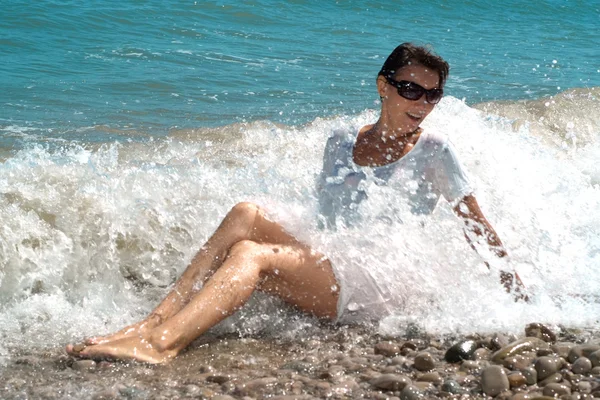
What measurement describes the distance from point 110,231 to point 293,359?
190 centimetres

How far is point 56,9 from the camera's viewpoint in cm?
1652

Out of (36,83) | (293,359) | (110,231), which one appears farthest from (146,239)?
(36,83)

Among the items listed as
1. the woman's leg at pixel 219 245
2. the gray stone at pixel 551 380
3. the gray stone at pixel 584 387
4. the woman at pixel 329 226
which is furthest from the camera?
the woman's leg at pixel 219 245

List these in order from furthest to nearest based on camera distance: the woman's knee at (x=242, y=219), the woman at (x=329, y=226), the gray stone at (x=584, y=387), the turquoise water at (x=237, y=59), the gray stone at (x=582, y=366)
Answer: the turquoise water at (x=237, y=59)
the woman's knee at (x=242, y=219)
the woman at (x=329, y=226)
the gray stone at (x=582, y=366)
the gray stone at (x=584, y=387)

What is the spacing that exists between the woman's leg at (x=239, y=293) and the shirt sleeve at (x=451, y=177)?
2.58 ft

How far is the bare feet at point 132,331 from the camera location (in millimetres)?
4375

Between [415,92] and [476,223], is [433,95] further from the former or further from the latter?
[476,223]

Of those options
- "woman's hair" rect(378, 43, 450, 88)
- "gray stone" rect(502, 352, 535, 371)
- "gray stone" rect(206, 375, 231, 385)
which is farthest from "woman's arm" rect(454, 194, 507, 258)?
"gray stone" rect(206, 375, 231, 385)

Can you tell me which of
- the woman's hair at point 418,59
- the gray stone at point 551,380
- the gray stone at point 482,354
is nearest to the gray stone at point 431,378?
Result: the gray stone at point 482,354

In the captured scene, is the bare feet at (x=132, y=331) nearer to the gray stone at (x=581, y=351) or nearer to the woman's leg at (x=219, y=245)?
the woman's leg at (x=219, y=245)

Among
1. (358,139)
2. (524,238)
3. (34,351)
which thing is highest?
(358,139)

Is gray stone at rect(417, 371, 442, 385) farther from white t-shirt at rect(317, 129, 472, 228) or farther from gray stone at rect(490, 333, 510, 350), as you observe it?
white t-shirt at rect(317, 129, 472, 228)

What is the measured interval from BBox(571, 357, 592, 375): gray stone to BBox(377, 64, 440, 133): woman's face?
1.58 meters

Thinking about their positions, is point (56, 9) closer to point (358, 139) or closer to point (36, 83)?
point (36, 83)
